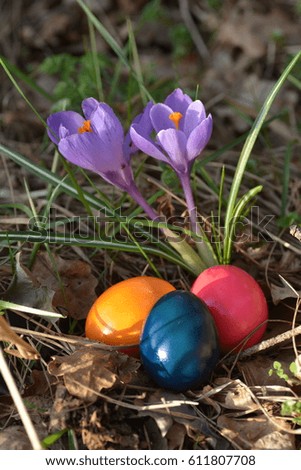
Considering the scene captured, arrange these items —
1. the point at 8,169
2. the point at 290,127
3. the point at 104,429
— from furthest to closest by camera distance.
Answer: the point at 290,127, the point at 8,169, the point at 104,429

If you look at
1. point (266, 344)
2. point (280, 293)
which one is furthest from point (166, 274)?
point (266, 344)

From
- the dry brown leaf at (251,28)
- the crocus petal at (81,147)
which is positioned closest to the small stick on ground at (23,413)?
the crocus petal at (81,147)

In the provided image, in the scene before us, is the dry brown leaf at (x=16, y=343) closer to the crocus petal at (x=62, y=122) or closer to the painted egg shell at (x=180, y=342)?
the painted egg shell at (x=180, y=342)

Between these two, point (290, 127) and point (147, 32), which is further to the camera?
point (147, 32)

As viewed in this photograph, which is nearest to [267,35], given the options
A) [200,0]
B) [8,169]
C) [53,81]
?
[200,0]

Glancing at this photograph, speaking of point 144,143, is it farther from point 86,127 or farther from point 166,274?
point 166,274

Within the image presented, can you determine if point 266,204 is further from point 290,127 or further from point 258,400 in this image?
point 258,400
